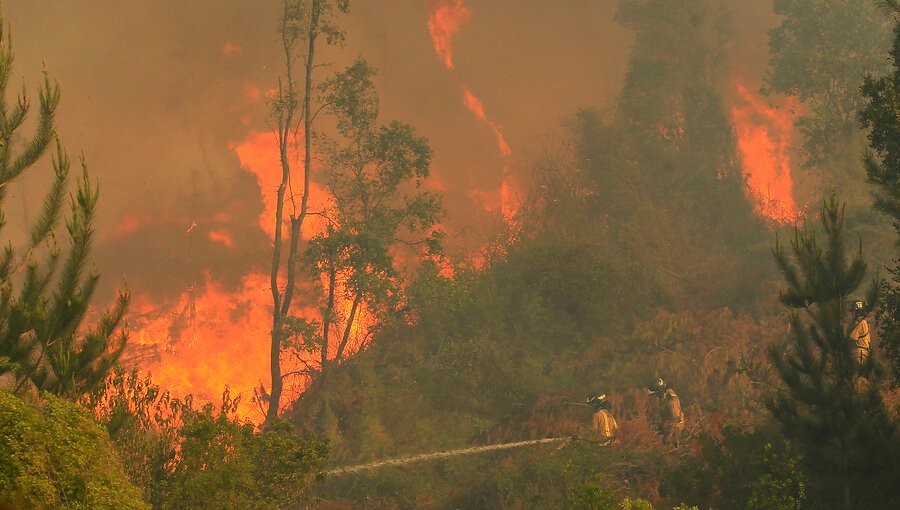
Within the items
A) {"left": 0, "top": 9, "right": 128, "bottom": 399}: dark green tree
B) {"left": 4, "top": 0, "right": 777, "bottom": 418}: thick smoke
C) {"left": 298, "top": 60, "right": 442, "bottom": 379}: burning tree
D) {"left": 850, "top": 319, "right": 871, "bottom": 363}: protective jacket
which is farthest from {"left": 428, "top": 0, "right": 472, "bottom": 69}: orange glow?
{"left": 0, "top": 9, "right": 128, "bottom": 399}: dark green tree

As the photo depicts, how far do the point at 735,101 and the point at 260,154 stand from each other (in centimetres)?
2407

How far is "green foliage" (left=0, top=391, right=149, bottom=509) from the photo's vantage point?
820 centimetres

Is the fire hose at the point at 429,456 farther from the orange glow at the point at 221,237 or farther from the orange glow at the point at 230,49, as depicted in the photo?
the orange glow at the point at 230,49

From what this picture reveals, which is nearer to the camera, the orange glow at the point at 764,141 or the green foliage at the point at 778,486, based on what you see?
the green foliage at the point at 778,486

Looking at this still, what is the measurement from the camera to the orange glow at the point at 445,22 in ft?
144

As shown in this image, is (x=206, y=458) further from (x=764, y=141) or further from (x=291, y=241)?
(x=764, y=141)

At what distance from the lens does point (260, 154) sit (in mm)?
42969

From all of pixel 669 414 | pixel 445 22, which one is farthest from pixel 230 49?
pixel 669 414

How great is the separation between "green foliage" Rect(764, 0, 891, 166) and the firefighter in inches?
666

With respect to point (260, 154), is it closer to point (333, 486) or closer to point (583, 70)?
point (583, 70)

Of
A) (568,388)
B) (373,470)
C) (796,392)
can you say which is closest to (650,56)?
(568,388)

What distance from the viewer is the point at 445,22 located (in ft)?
145

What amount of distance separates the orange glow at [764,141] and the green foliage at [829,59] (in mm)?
4612

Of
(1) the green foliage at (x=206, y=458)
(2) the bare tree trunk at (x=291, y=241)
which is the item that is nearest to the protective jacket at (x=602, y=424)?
(1) the green foliage at (x=206, y=458)
